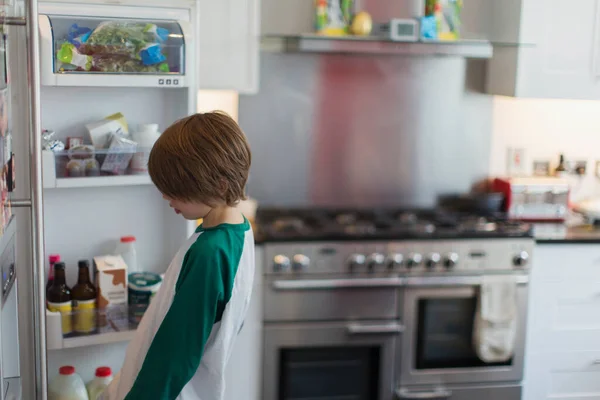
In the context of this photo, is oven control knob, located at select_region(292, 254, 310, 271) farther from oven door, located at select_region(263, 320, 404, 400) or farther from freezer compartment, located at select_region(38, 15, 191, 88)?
freezer compartment, located at select_region(38, 15, 191, 88)

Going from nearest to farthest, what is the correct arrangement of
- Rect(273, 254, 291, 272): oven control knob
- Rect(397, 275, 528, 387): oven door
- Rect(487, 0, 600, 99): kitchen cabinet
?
Rect(273, 254, 291, 272): oven control knob < Rect(397, 275, 528, 387): oven door < Rect(487, 0, 600, 99): kitchen cabinet

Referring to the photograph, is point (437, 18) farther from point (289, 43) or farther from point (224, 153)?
point (224, 153)

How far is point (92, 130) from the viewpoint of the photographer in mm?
2408

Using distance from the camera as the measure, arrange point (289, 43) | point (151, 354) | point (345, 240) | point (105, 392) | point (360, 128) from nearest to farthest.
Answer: point (151, 354) → point (105, 392) → point (345, 240) → point (289, 43) → point (360, 128)

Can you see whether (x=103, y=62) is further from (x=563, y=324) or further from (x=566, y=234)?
(x=563, y=324)

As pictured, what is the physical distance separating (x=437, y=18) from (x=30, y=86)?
189 cm

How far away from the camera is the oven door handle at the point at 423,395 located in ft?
10.0

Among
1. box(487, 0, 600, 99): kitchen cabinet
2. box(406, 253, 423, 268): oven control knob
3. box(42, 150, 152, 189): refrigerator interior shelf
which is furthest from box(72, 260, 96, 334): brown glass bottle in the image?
box(487, 0, 600, 99): kitchen cabinet

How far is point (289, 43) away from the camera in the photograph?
3.16m

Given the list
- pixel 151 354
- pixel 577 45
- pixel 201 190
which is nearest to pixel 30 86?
pixel 201 190

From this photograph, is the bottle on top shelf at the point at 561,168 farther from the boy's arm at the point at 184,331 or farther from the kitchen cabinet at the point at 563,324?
the boy's arm at the point at 184,331

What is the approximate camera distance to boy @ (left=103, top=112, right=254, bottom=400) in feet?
5.21

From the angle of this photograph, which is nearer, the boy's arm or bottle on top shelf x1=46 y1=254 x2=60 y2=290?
the boy's arm

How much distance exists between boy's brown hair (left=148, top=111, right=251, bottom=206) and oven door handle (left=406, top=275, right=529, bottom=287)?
4.92ft
